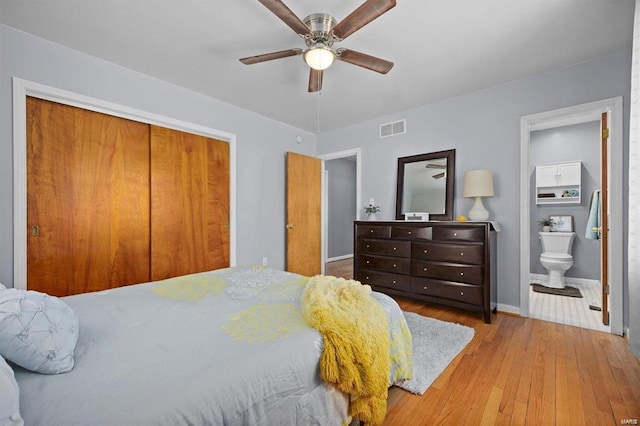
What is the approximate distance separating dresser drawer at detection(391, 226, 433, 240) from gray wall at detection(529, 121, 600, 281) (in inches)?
106

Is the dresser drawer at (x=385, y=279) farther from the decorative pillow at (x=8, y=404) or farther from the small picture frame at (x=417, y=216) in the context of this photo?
the decorative pillow at (x=8, y=404)

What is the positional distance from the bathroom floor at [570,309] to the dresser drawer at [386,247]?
145 centimetres

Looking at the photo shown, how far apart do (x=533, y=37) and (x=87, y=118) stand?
399 cm

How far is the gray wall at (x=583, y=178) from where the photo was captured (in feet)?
13.3

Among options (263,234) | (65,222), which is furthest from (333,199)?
(65,222)

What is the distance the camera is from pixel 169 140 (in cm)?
317

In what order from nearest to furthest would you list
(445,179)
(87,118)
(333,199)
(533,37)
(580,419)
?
(580,419) < (533,37) < (87,118) < (445,179) < (333,199)

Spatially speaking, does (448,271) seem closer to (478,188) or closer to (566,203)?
(478,188)

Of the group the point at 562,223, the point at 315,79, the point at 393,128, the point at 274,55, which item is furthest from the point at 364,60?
the point at 562,223

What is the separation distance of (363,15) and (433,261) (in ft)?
7.98

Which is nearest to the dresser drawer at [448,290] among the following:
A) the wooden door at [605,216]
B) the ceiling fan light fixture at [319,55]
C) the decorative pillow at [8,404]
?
the wooden door at [605,216]

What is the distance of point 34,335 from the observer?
857 millimetres

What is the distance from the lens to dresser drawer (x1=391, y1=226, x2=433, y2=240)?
3.10 m

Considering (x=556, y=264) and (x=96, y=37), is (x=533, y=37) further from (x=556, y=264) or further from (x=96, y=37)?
(x=96, y=37)
